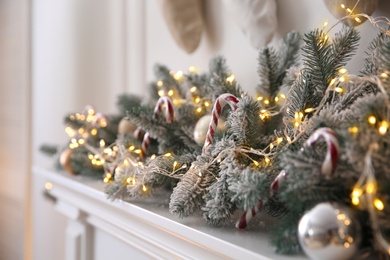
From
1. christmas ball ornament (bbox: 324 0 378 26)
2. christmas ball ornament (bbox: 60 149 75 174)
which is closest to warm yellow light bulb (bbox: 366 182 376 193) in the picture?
christmas ball ornament (bbox: 324 0 378 26)

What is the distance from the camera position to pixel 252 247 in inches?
15.5

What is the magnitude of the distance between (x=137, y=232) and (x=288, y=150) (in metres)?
0.35

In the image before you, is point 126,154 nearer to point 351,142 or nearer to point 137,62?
point 351,142

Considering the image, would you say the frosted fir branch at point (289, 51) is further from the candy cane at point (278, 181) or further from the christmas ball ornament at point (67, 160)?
the christmas ball ornament at point (67, 160)

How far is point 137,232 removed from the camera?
64cm

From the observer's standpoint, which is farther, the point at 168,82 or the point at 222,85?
the point at 168,82

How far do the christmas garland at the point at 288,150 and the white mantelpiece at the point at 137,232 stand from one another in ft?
0.07

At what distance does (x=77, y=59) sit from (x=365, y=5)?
1156 mm

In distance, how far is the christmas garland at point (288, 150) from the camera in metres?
0.34

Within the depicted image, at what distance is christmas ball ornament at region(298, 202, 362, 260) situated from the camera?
1.08 feet

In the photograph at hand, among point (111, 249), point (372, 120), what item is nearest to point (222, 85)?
point (372, 120)

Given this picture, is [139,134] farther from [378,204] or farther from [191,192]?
[378,204]

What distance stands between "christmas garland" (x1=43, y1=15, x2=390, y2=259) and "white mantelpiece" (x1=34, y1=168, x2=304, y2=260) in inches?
0.9

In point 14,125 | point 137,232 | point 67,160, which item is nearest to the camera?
point 137,232
